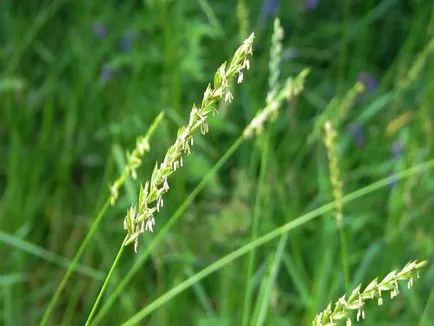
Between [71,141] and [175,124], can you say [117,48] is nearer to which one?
[71,141]

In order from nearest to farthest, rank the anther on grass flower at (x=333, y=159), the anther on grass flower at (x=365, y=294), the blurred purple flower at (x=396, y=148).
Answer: the anther on grass flower at (x=365, y=294)
the anther on grass flower at (x=333, y=159)
the blurred purple flower at (x=396, y=148)

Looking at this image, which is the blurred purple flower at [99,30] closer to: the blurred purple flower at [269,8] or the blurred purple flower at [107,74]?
the blurred purple flower at [107,74]

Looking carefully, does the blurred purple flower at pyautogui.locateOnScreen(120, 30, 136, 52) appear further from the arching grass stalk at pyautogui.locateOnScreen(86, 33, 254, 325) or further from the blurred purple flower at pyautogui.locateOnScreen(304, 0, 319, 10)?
the arching grass stalk at pyautogui.locateOnScreen(86, 33, 254, 325)

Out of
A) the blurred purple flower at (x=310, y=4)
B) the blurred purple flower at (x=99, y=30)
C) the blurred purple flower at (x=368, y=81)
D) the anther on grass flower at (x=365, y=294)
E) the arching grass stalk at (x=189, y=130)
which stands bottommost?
the anther on grass flower at (x=365, y=294)

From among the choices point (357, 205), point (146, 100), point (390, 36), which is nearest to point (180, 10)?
point (146, 100)

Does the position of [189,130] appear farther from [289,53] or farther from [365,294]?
[289,53]

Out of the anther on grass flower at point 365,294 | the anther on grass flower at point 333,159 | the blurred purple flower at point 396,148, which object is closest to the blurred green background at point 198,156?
the blurred purple flower at point 396,148

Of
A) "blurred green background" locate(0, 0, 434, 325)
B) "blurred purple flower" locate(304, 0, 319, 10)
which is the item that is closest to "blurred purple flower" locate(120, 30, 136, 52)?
"blurred green background" locate(0, 0, 434, 325)
